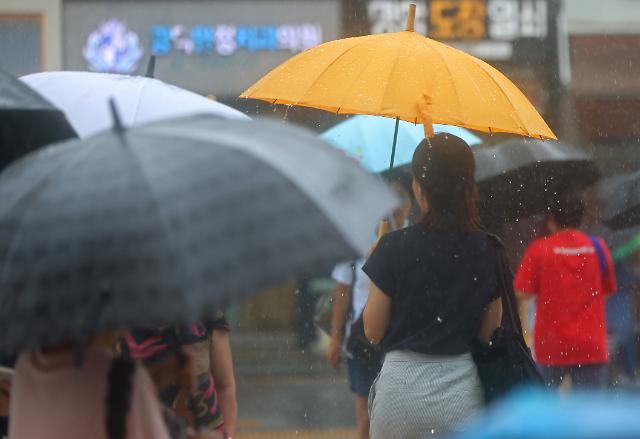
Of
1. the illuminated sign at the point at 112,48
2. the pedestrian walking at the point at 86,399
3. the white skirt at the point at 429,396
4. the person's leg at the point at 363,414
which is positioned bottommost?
the person's leg at the point at 363,414

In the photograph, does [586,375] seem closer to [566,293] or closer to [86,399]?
[566,293]

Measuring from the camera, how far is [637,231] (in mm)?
7176

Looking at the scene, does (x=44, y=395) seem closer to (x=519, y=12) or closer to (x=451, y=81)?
(x=451, y=81)

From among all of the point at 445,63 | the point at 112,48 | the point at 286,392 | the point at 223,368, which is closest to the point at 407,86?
the point at 445,63

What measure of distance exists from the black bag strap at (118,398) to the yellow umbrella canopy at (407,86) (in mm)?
1885

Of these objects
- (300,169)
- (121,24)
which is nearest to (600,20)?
(121,24)

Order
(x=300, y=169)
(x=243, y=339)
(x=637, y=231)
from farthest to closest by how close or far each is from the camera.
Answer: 1. (x=243, y=339)
2. (x=637, y=231)
3. (x=300, y=169)

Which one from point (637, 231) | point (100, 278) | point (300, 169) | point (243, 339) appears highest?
point (300, 169)

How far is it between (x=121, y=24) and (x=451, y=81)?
A: 10.1 metres

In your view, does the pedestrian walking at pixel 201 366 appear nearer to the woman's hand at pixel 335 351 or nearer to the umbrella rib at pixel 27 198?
the umbrella rib at pixel 27 198

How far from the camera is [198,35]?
1387 centimetres

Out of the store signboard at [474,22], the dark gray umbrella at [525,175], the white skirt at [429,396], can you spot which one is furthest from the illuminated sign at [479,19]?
the white skirt at [429,396]

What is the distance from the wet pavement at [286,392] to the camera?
930 cm

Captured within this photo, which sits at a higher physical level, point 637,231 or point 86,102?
point 86,102
